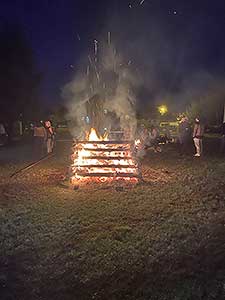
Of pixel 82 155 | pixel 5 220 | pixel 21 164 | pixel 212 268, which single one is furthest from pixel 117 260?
pixel 21 164

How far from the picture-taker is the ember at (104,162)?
33.8 ft

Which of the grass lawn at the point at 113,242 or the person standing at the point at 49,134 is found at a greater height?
the person standing at the point at 49,134

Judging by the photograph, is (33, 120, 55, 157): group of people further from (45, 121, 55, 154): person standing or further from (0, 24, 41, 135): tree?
(0, 24, 41, 135): tree

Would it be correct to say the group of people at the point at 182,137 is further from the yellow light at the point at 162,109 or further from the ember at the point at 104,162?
the yellow light at the point at 162,109

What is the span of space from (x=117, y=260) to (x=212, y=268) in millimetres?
1364

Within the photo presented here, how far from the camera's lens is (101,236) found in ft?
19.0

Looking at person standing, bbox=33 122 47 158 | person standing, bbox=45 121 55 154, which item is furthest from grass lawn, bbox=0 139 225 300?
person standing, bbox=45 121 55 154

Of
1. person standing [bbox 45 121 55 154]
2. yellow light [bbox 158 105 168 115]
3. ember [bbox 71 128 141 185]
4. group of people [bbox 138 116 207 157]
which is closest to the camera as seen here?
ember [bbox 71 128 141 185]

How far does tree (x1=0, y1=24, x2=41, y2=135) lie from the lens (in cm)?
2984

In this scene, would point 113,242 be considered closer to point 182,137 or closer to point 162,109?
point 182,137

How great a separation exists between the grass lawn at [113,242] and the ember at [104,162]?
75 centimetres

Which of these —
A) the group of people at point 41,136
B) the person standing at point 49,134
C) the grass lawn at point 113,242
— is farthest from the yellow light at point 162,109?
the grass lawn at point 113,242

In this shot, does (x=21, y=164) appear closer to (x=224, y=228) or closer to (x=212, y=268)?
(x=224, y=228)

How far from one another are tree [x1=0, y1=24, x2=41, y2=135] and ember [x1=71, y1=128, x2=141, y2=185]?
19859 mm
